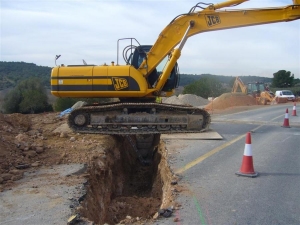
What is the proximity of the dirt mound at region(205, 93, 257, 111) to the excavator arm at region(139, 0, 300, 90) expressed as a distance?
A: 644 inches

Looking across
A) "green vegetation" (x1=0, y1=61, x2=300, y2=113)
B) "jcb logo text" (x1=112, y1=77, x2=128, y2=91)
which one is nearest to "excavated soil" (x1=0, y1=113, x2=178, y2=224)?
"jcb logo text" (x1=112, y1=77, x2=128, y2=91)

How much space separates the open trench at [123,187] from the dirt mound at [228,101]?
16906 millimetres

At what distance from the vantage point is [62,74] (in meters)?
10.9

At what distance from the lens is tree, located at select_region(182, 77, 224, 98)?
1994 inches

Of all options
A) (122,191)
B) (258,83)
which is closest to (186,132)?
(122,191)

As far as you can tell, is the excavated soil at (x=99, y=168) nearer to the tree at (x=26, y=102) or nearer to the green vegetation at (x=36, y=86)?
the green vegetation at (x=36, y=86)

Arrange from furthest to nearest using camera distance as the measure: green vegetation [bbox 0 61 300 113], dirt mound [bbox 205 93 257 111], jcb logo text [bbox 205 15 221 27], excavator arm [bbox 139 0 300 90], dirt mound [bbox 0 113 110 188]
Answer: green vegetation [bbox 0 61 300 113]
dirt mound [bbox 205 93 257 111]
jcb logo text [bbox 205 15 221 27]
excavator arm [bbox 139 0 300 90]
dirt mound [bbox 0 113 110 188]

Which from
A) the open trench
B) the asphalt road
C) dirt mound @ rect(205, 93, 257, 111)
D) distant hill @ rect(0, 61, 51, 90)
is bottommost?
the open trench

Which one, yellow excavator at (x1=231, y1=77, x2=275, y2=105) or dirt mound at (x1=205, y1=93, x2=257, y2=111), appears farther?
yellow excavator at (x1=231, y1=77, x2=275, y2=105)

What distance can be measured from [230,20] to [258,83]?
29949mm

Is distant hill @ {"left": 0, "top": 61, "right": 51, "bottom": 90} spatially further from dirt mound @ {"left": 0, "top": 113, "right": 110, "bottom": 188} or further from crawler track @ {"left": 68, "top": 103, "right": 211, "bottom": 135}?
dirt mound @ {"left": 0, "top": 113, "right": 110, "bottom": 188}

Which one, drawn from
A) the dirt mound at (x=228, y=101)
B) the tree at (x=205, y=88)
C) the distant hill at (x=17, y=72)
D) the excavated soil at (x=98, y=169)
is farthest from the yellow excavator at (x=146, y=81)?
the distant hill at (x=17, y=72)

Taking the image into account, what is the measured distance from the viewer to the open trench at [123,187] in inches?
238

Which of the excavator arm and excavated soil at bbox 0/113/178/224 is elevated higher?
the excavator arm
